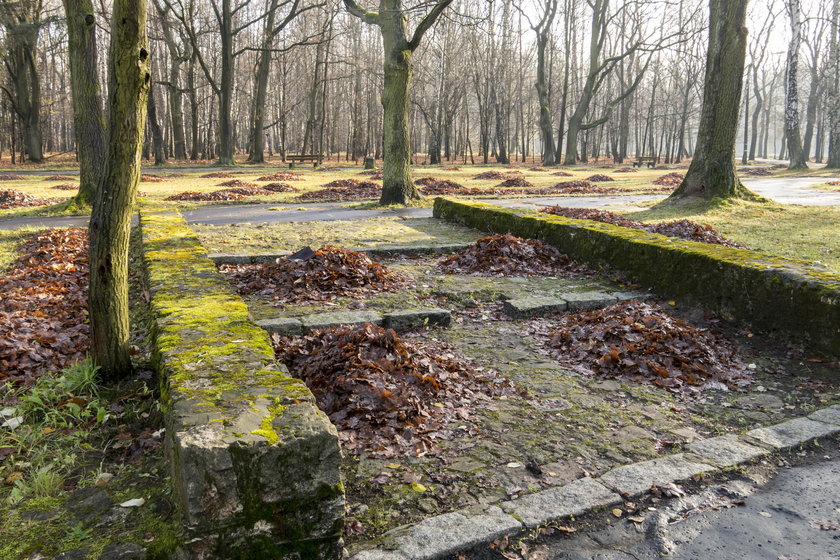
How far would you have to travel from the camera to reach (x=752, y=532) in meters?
2.84

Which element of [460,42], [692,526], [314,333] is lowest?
[692,526]

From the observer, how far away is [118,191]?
3.92 metres

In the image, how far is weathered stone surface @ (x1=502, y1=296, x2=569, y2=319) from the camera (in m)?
6.29

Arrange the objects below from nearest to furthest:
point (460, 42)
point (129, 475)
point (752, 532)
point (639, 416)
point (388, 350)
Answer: point (752, 532) < point (129, 475) < point (639, 416) < point (388, 350) < point (460, 42)

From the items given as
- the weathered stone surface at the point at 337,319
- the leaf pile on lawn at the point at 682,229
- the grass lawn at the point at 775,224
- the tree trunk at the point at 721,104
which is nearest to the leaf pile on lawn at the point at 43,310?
the weathered stone surface at the point at 337,319

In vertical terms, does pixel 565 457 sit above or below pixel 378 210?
below

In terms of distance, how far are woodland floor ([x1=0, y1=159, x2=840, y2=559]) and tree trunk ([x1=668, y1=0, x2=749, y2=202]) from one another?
8.83m

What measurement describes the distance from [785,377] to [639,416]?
1.61 meters

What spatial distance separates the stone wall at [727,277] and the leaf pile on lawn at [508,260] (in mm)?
272

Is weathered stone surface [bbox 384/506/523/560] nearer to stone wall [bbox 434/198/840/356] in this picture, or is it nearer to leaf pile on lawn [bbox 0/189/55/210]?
stone wall [bbox 434/198/840/356]

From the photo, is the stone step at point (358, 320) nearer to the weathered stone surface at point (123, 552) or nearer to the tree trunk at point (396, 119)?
the weathered stone surface at point (123, 552)

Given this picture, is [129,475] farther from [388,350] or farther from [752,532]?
[752,532]

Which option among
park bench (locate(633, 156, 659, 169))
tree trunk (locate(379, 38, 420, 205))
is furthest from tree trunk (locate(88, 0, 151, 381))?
park bench (locate(633, 156, 659, 169))

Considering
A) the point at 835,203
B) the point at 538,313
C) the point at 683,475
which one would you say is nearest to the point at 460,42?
the point at 835,203
